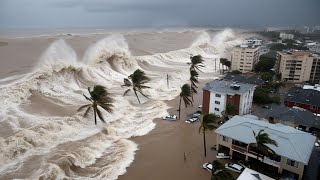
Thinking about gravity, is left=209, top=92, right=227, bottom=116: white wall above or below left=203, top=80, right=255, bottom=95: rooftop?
below

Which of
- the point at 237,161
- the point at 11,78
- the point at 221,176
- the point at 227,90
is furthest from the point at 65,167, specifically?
the point at 11,78

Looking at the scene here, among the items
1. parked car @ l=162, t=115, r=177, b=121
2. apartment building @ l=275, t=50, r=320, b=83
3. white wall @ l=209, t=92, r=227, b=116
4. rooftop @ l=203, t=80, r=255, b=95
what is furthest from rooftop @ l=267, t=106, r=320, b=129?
apartment building @ l=275, t=50, r=320, b=83

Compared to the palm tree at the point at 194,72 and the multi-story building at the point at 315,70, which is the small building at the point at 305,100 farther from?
the multi-story building at the point at 315,70

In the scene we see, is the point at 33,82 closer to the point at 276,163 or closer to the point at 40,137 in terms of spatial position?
the point at 40,137

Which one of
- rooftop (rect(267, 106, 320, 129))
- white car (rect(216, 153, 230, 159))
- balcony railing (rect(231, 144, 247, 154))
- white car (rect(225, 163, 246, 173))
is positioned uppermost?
balcony railing (rect(231, 144, 247, 154))

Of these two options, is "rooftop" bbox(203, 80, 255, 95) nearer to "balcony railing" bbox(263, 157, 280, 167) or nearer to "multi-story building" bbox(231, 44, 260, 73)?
"balcony railing" bbox(263, 157, 280, 167)

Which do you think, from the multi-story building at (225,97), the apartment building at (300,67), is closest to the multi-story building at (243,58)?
the apartment building at (300,67)

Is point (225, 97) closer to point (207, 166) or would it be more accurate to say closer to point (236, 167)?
point (236, 167)
